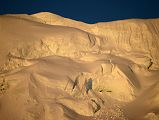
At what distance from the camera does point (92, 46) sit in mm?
20672

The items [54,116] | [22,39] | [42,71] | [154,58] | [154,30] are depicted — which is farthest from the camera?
[154,30]

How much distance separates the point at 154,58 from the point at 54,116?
1266cm

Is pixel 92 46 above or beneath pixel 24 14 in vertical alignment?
beneath

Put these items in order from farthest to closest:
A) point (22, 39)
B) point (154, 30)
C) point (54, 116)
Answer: point (154, 30) < point (22, 39) < point (54, 116)

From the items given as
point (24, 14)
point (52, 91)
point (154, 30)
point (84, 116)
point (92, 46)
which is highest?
point (24, 14)

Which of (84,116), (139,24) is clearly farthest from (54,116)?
(139,24)

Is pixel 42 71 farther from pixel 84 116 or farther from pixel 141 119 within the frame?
pixel 141 119

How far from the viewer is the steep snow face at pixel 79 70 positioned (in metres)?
12.8

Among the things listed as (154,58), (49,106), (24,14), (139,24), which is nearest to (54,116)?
(49,106)

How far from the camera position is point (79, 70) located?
1628 cm

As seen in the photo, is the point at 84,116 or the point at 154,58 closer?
the point at 84,116

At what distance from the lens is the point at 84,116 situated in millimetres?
12477

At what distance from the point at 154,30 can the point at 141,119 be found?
12.2m

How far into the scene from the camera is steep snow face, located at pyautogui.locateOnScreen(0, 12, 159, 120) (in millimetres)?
12789
